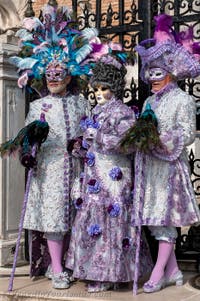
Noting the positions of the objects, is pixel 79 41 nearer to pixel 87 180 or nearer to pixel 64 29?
pixel 64 29

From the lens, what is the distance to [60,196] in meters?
5.81

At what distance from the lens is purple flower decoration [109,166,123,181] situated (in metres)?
5.50

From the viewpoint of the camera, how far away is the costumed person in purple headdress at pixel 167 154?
17.8ft

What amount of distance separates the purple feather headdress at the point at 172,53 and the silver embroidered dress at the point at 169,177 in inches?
8.4

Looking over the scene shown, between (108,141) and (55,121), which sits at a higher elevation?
(55,121)

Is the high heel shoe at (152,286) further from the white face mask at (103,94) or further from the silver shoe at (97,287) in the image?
the white face mask at (103,94)

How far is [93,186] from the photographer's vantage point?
557 cm

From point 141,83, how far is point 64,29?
100 cm

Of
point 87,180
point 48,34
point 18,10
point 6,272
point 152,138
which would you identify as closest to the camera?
point 152,138

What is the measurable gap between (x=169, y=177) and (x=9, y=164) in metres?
2.09

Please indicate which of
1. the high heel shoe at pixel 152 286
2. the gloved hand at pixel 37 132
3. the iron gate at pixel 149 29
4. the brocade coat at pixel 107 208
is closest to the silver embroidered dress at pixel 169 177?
the brocade coat at pixel 107 208

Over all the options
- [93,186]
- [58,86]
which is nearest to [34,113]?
[58,86]

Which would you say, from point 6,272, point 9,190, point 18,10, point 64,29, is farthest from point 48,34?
point 6,272

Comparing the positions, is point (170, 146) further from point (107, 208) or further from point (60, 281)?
point (60, 281)
